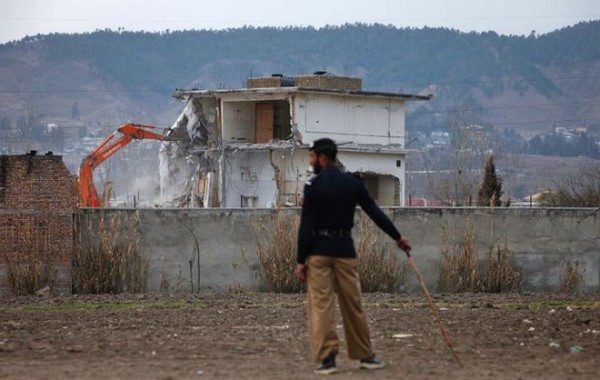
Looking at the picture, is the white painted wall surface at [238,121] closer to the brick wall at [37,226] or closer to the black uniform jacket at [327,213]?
the brick wall at [37,226]

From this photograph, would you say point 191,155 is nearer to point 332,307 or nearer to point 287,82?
point 287,82

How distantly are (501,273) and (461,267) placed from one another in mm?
805

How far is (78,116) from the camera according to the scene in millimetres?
191625

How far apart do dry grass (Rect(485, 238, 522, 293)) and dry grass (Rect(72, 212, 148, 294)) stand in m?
6.92

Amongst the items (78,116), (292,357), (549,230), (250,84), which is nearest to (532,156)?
(78,116)

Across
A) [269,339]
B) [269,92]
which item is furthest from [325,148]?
[269,92]

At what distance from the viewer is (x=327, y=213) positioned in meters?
14.6

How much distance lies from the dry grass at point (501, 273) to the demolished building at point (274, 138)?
132ft

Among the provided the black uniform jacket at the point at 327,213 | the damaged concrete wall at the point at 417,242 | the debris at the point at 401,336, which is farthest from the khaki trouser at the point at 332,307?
the damaged concrete wall at the point at 417,242

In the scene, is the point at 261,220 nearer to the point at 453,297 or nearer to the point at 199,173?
the point at 453,297

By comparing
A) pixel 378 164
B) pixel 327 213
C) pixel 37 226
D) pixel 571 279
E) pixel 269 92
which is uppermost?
pixel 269 92

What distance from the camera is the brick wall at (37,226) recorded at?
91.7ft

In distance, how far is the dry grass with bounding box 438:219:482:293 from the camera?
28156 mm

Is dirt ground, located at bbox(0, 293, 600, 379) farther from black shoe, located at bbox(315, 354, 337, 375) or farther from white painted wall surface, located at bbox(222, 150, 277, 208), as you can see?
white painted wall surface, located at bbox(222, 150, 277, 208)
